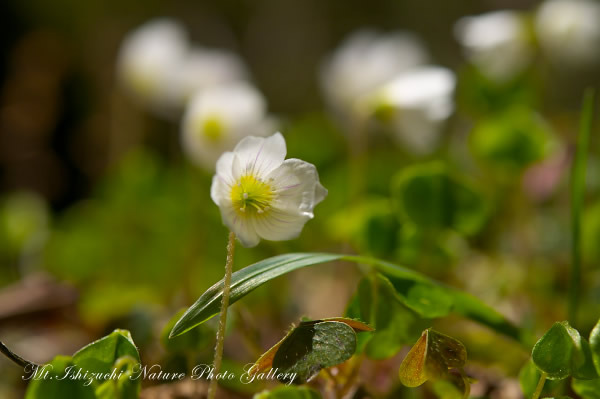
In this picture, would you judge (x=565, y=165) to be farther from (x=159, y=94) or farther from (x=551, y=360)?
(x=551, y=360)

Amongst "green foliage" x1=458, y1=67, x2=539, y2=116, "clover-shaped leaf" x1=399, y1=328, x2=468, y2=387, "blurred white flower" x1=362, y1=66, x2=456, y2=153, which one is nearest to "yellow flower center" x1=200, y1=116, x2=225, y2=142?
"blurred white flower" x1=362, y1=66, x2=456, y2=153

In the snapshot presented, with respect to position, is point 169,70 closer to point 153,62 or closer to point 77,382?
point 153,62

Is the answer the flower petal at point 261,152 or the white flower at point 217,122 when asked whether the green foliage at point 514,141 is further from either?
the flower petal at point 261,152

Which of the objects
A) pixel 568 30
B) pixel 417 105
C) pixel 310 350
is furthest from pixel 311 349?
pixel 568 30

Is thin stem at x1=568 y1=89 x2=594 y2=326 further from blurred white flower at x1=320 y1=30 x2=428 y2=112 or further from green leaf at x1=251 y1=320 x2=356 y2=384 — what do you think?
blurred white flower at x1=320 y1=30 x2=428 y2=112

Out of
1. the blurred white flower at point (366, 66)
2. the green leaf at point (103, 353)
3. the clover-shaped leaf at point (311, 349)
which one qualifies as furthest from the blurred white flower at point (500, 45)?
the green leaf at point (103, 353)

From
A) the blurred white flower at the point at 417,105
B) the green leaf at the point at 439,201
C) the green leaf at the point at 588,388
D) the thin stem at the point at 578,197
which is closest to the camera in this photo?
the green leaf at the point at 588,388

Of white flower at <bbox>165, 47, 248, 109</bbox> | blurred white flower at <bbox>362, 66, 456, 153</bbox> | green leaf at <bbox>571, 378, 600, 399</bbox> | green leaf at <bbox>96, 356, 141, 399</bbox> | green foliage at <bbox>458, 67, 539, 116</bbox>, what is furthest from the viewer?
white flower at <bbox>165, 47, 248, 109</bbox>
